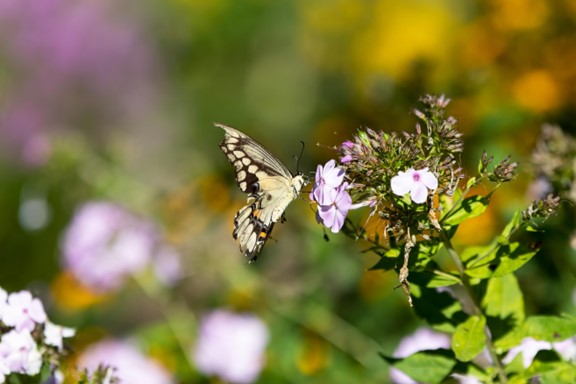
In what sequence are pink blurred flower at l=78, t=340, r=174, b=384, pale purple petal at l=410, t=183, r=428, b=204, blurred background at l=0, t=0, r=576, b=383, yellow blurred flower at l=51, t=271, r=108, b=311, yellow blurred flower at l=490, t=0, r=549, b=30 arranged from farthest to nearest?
yellow blurred flower at l=490, t=0, r=549, b=30
yellow blurred flower at l=51, t=271, r=108, b=311
blurred background at l=0, t=0, r=576, b=383
pink blurred flower at l=78, t=340, r=174, b=384
pale purple petal at l=410, t=183, r=428, b=204

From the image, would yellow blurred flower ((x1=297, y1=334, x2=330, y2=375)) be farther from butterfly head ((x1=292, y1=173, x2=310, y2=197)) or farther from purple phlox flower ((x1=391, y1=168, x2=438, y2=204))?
purple phlox flower ((x1=391, y1=168, x2=438, y2=204))

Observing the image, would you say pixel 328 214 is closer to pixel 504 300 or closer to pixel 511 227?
pixel 511 227

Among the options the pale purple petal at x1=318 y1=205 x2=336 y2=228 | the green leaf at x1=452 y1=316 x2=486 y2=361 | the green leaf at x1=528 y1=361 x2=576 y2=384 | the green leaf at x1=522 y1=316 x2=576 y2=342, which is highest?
the pale purple petal at x1=318 y1=205 x2=336 y2=228

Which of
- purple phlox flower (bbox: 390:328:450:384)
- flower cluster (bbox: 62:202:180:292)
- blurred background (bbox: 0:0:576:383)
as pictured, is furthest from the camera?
flower cluster (bbox: 62:202:180:292)

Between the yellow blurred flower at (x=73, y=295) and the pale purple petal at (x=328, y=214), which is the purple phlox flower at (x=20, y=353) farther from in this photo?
the yellow blurred flower at (x=73, y=295)

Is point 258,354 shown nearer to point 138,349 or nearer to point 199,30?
point 138,349

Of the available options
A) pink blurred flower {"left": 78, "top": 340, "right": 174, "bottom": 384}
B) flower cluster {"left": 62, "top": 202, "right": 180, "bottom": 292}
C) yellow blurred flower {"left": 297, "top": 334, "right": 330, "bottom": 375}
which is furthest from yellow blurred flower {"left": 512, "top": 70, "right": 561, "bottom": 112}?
pink blurred flower {"left": 78, "top": 340, "right": 174, "bottom": 384}

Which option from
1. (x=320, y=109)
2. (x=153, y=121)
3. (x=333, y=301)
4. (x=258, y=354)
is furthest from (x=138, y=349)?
(x=153, y=121)
